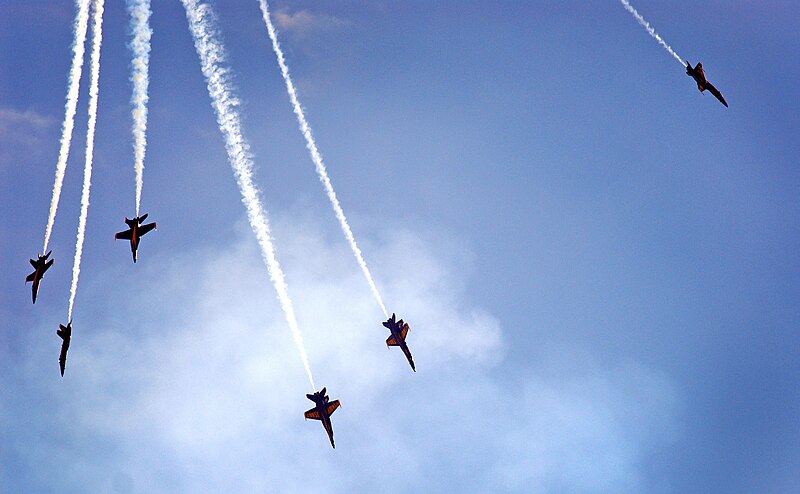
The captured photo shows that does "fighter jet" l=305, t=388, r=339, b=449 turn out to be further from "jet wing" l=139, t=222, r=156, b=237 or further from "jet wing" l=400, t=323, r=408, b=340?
"jet wing" l=139, t=222, r=156, b=237

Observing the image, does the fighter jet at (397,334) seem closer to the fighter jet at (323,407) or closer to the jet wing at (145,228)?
the fighter jet at (323,407)

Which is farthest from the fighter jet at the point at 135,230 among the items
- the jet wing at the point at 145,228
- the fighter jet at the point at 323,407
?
the fighter jet at the point at 323,407

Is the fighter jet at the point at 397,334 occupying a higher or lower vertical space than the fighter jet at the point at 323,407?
higher

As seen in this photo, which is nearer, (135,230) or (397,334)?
(135,230)

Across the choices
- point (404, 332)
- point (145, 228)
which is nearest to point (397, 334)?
point (404, 332)

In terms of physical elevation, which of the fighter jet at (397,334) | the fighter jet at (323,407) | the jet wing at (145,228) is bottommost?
the fighter jet at (323,407)

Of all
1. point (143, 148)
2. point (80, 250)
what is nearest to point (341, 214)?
point (143, 148)

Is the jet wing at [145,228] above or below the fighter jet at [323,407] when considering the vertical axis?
above

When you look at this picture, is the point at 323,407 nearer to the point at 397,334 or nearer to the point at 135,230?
the point at 397,334

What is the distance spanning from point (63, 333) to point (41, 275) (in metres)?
3.86

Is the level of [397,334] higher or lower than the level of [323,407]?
higher

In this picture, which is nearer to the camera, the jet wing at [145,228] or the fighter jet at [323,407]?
the jet wing at [145,228]

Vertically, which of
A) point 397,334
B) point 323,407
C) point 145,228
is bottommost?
point 323,407

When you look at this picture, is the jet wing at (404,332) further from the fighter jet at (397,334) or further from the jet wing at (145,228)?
the jet wing at (145,228)
